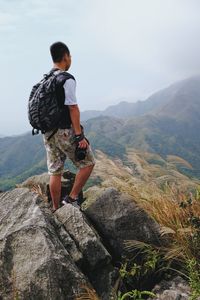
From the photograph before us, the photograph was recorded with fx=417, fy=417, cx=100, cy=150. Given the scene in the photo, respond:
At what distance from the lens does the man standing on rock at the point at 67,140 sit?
5766mm

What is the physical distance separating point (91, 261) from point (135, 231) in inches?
32.9

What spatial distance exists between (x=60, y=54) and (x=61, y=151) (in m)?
1.44

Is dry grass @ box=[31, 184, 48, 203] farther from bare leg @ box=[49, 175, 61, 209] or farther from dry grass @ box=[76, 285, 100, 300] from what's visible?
dry grass @ box=[76, 285, 100, 300]

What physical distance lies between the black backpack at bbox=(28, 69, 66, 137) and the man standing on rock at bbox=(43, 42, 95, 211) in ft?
0.29

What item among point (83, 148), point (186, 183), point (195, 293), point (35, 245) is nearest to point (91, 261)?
point (35, 245)

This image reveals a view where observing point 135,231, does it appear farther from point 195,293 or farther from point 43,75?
point 43,75

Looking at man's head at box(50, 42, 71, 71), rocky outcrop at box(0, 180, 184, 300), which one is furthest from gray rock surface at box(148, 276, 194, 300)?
man's head at box(50, 42, 71, 71)

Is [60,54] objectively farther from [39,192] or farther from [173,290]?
[173,290]

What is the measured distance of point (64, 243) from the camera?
4.85 meters

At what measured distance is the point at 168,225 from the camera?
5727mm

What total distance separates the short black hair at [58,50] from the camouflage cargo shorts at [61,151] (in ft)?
3.65

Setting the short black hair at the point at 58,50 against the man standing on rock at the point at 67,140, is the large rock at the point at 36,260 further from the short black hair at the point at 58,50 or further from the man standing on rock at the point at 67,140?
the short black hair at the point at 58,50

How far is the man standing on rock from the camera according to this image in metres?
5.77

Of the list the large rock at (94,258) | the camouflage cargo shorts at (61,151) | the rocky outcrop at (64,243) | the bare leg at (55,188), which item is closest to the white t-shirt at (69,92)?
the camouflage cargo shorts at (61,151)
